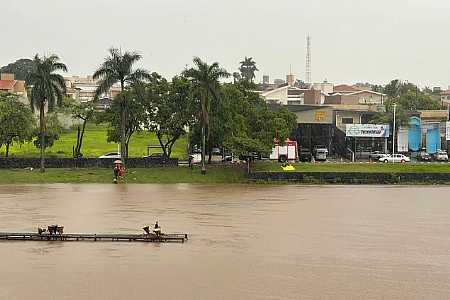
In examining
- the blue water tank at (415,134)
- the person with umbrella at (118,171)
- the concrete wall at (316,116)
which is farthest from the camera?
the concrete wall at (316,116)

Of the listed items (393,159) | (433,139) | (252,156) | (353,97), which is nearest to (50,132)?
(252,156)

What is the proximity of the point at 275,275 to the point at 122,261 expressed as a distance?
203 inches

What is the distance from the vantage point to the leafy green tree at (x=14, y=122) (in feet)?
207

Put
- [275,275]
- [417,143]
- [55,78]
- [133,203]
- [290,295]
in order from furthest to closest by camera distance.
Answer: [417,143]
[55,78]
[133,203]
[275,275]
[290,295]

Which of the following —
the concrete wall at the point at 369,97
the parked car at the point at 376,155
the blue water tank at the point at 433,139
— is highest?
the concrete wall at the point at 369,97

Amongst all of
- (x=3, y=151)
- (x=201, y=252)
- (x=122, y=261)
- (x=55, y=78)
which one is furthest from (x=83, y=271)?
(x=3, y=151)

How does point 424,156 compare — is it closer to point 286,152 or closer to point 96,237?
point 286,152

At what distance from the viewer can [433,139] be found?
79.5 meters

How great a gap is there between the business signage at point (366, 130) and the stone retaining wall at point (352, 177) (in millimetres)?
19471

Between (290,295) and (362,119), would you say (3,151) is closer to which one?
(362,119)

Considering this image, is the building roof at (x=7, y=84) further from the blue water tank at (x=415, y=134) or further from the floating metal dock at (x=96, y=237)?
the floating metal dock at (x=96, y=237)

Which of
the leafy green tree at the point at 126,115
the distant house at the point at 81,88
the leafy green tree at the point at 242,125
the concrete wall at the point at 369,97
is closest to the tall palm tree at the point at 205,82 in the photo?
the leafy green tree at the point at 242,125

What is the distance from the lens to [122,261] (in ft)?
78.3

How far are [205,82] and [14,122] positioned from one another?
17.4 meters
